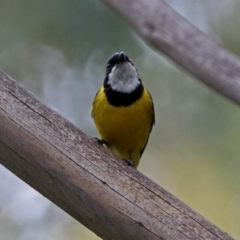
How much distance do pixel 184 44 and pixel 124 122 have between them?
120cm

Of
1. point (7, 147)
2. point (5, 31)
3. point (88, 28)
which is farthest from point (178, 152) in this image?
point (7, 147)

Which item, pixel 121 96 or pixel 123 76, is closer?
pixel 121 96

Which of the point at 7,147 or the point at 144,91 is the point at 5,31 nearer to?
the point at 144,91

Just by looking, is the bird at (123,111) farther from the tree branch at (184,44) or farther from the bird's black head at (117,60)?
the tree branch at (184,44)

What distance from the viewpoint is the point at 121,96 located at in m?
3.97

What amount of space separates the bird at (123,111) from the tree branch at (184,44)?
0.97 metres

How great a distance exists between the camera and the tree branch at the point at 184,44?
8.44 feet

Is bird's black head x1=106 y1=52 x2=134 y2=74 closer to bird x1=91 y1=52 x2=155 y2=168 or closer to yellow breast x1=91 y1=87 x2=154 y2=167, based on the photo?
bird x1=91 y1=52 x2=155 y2=168

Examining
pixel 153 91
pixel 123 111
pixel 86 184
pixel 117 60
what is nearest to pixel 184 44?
pixel 86 184

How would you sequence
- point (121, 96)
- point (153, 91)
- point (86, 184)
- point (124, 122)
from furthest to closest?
point (153, 91) → point (121, 96) → point (124, 122) → point (86, 184)

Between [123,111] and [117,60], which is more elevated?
[117,60]

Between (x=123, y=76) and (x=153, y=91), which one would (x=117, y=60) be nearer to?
(x=123, y=76)

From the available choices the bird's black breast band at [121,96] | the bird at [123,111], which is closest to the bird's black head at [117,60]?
the bird at [123,111]

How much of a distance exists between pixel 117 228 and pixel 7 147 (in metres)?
0.61
